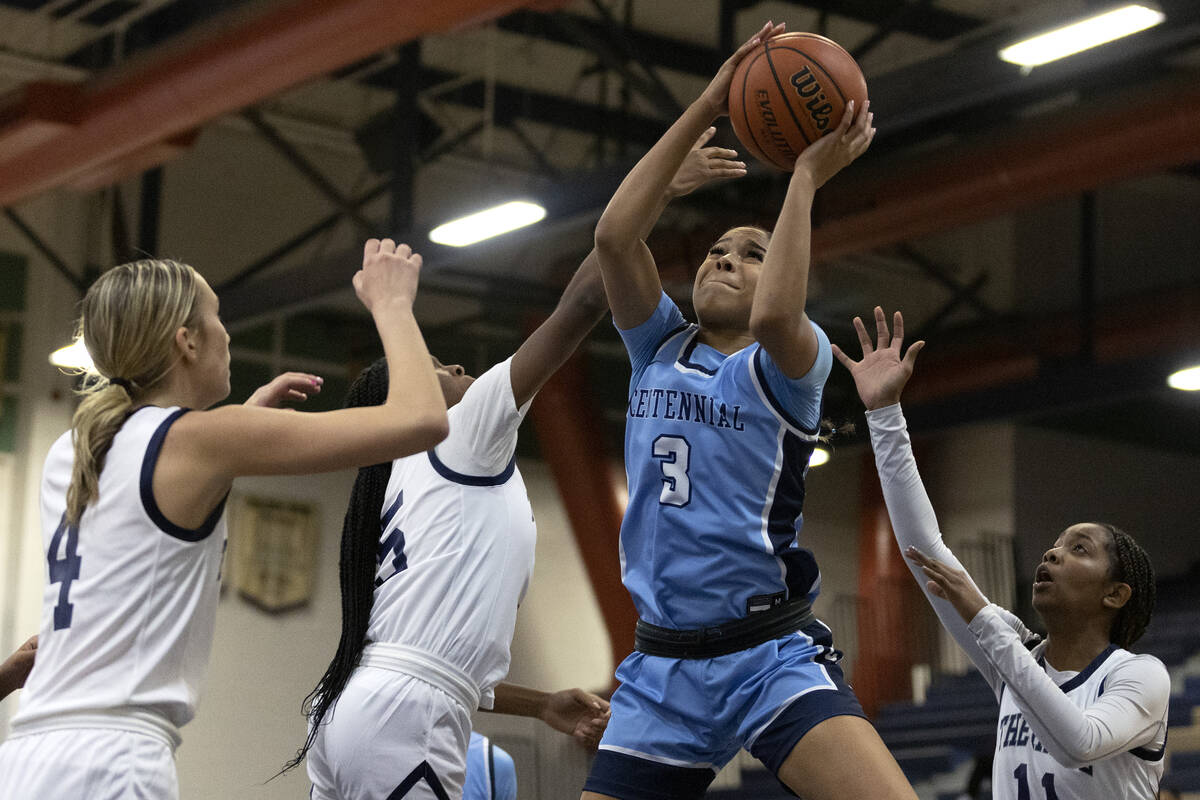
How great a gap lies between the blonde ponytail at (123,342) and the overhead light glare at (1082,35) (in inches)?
185

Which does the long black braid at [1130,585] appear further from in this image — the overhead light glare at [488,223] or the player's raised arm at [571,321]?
the overhead light glare at [488,223]

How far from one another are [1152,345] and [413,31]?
844cm

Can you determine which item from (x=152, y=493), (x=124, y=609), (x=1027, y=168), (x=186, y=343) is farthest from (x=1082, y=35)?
(x=124, y=609)

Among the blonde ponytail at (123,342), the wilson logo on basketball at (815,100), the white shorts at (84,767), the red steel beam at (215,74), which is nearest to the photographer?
the white shorts at (84,767)

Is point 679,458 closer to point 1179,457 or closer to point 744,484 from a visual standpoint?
point 744,484

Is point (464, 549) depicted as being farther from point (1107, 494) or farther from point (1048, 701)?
point (1107, 494)

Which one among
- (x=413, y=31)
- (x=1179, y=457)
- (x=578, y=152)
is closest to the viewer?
(x=413, y=31)

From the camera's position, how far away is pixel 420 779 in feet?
11.7

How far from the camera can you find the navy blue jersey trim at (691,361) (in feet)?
12.6

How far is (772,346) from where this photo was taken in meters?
3.59

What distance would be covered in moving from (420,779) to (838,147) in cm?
177

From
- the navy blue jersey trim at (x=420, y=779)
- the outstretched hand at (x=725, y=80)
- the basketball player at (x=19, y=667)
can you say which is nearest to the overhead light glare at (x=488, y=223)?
the outstretched hand at (x=725, y=80)

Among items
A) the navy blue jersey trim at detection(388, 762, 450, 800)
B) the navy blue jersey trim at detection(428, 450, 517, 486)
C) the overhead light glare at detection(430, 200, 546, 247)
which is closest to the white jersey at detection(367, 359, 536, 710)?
the navy blue jersey trim at detection(428, 450, 517, 486)

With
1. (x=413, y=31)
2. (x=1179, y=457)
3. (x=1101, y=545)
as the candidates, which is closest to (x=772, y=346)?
(x=1101, y=545)
